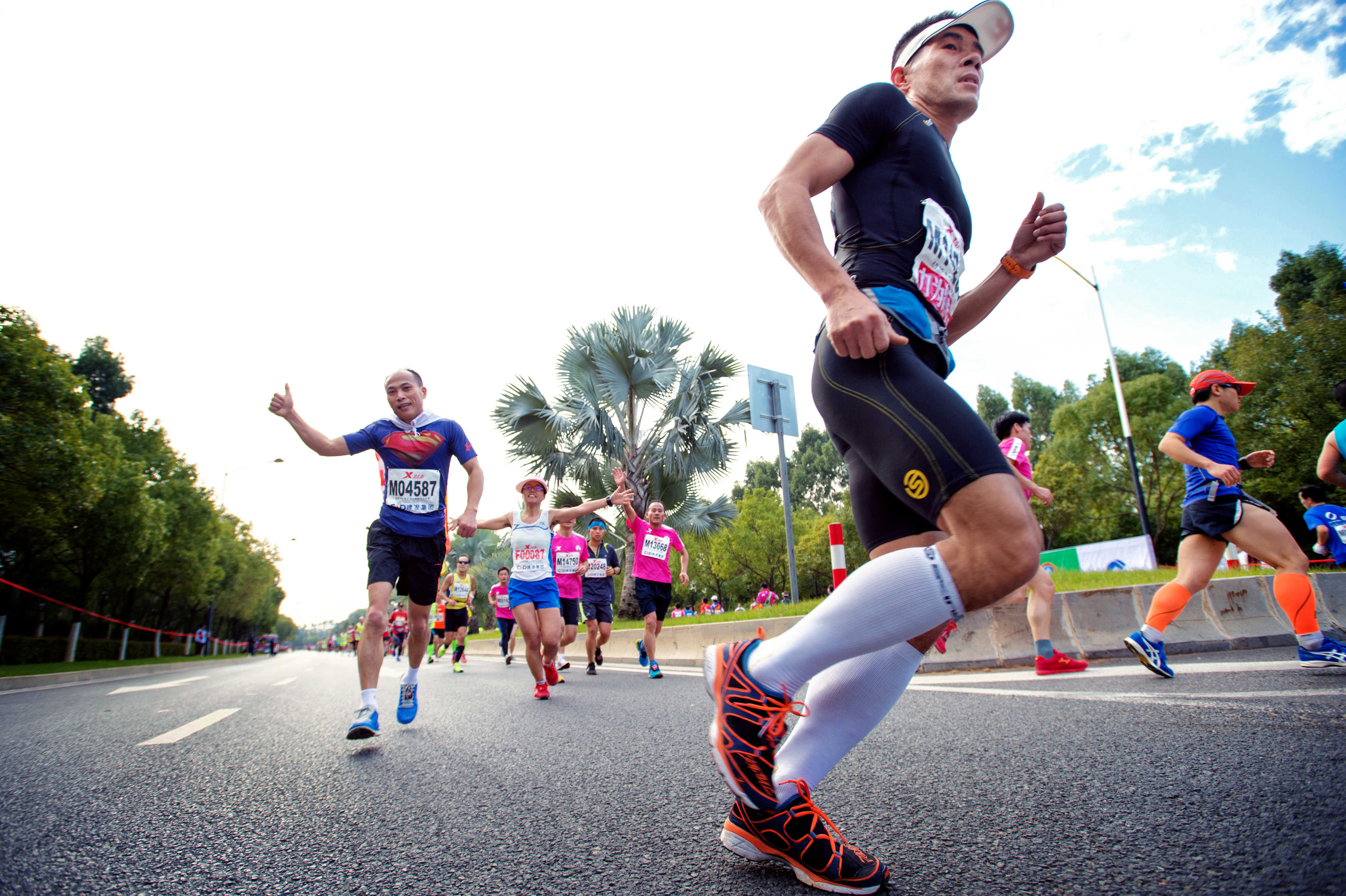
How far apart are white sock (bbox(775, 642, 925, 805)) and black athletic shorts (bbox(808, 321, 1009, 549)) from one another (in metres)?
0.31

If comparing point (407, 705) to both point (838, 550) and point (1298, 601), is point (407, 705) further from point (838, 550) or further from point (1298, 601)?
point (1298, 601)

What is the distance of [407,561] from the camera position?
432 centimetres

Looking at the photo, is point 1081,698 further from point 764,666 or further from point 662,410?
point 662,410

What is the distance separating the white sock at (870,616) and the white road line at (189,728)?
152 inches

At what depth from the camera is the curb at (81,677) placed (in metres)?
11.0

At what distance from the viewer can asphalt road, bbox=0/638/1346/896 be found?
4.63 feet

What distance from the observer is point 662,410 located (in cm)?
1748

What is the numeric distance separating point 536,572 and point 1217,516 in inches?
210

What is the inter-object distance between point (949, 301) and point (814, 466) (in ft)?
186

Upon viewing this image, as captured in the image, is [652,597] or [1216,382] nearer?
[1216,382]

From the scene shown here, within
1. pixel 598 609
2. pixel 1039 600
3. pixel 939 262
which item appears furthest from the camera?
pixel 598 609

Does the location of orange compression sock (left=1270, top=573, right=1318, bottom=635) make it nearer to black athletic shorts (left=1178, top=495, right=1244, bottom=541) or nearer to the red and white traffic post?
black athletic shorts (left=1178, top=495, right=1244, bottom=541)

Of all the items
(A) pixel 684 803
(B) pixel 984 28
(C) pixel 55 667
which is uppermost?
(B) pixel 984 28

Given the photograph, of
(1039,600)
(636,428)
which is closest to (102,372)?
(636,428)
